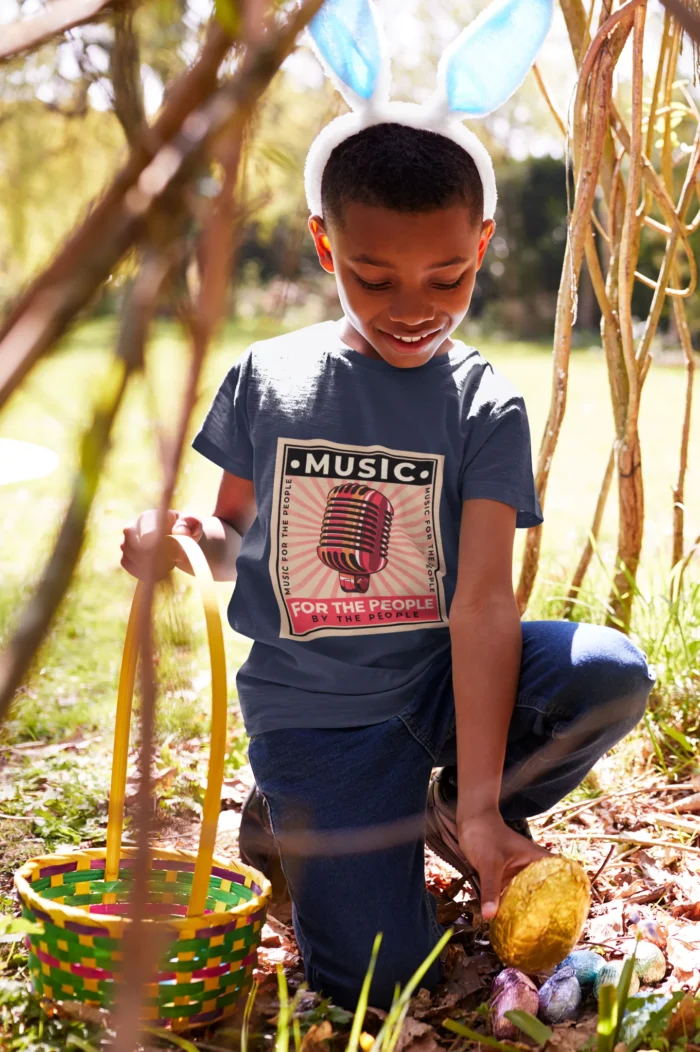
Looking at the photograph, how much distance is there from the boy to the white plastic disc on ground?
208cm

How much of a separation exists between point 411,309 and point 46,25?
3.28ft

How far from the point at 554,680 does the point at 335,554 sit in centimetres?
43

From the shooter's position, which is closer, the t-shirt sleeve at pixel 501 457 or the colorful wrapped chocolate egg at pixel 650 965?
the colorful wrapped chocolate egg at pixel 650 965

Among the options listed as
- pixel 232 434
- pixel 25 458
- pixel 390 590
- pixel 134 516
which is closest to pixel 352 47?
pixel 232 434

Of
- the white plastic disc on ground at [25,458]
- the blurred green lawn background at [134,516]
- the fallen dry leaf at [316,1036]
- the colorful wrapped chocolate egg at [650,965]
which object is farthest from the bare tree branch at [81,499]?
the white plastic disc on ground at [25,458]

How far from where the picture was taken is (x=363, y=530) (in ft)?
5.92

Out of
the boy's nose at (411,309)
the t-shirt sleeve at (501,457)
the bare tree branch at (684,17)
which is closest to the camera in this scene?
the bare tree branch at (684,17)

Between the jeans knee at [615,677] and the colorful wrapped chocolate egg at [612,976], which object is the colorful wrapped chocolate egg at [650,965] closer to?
the colorful wrapped chocolate egg at [612,976]

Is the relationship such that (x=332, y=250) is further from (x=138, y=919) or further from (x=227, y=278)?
(x=138, y=919)

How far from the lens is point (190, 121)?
0.65 meters

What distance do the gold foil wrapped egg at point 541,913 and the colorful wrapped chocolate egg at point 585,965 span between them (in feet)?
0.26

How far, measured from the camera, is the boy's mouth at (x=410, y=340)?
5.63ft

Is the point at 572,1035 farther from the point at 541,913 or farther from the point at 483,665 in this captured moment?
the point at 483,665

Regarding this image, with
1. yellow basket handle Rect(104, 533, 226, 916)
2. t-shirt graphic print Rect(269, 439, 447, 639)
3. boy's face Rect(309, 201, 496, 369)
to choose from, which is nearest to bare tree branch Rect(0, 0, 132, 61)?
yellow basket handle Rect(104, 533, 226, 916)
